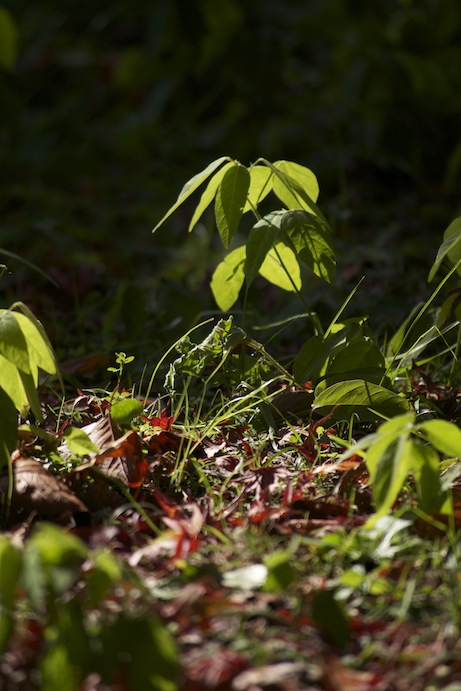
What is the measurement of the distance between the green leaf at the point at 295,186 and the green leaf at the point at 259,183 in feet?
0.06

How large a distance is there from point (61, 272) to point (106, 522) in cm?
178

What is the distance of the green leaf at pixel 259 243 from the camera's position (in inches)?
66.7

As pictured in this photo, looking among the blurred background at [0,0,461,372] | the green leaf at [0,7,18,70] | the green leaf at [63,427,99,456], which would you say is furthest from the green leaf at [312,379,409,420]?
the green leaf at [0,7,18,70]

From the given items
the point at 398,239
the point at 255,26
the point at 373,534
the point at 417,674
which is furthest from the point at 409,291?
the point at 255,26

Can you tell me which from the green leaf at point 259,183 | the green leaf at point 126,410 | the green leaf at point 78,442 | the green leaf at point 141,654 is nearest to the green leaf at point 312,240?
the green leaf at point 259,183

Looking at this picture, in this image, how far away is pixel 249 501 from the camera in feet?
5.31

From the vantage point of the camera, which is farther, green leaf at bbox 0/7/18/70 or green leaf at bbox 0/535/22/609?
green leaf at bbox 0/7/18/70

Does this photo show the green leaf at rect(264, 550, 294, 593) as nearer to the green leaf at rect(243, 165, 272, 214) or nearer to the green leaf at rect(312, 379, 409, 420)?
the green leaf at rect(312, 379, 409, 420)

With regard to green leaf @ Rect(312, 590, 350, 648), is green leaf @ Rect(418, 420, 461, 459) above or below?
above

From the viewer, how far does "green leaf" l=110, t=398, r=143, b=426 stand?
5.58 feet

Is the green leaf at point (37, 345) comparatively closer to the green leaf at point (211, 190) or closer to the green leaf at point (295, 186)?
the green leaf at point (211, 190)

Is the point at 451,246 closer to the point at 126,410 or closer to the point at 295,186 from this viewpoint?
the point at 295,186

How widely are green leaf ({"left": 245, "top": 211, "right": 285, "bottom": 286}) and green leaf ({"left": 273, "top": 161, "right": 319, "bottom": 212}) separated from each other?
0.07 meters

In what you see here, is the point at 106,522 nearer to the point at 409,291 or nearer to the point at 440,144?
the point at 409,291
